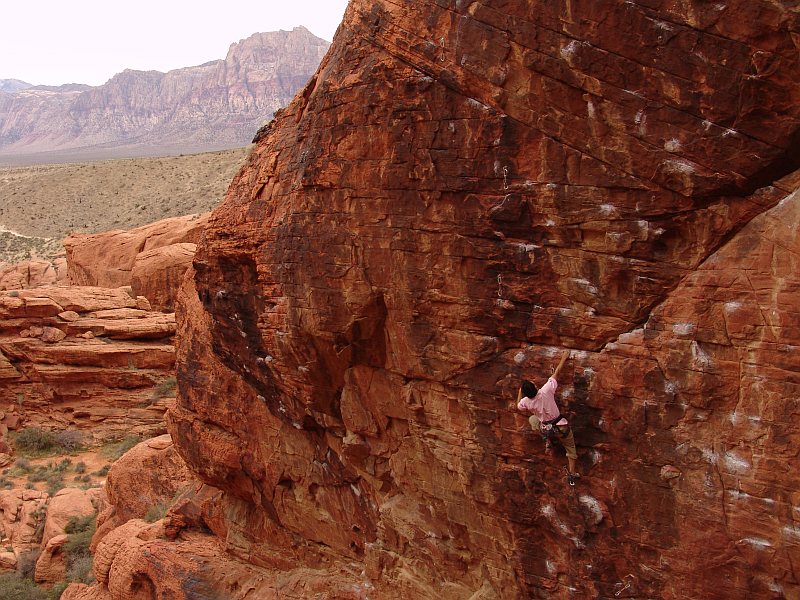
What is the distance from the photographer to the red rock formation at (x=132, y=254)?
2803cm

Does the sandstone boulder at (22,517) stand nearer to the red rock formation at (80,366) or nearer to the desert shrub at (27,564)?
the desert shrub at (27,564)

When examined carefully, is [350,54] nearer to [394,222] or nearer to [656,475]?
[394,222]

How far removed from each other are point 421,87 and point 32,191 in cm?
7309

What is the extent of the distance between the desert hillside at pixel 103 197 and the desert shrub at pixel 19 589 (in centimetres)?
3891

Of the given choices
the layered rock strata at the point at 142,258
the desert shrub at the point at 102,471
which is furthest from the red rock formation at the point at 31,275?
the desert shrub at the point at 102,471

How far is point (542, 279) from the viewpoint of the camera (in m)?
6.51

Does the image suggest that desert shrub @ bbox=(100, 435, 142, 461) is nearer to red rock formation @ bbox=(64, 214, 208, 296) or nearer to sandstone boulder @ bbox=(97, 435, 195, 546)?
sandstone boulder @ bbox=(97, 435, 195, 546)

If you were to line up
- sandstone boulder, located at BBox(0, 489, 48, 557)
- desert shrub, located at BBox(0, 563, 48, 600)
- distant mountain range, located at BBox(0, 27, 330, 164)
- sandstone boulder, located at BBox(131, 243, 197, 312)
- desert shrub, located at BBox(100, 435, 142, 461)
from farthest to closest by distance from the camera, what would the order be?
distant mountain range, located at BBox(0, 27, 330, 164)
sandstone boulder, located at BBox(131, 243, 197, 312)
desert shrub, located at BBox(100, 435, 142, 461)
sandstone boulder, located at BBox(0, 489, 48, 557)
desert shrub, located at BBox(0, 563, 48, 600)

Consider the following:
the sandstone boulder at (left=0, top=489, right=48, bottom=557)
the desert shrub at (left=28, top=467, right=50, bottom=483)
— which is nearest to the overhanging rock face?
the sandstone boulder at (left=0, top=489, right=48, bottom=557)

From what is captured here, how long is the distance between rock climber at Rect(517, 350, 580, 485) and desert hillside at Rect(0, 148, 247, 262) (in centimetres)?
4793

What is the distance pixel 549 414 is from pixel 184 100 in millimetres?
194569

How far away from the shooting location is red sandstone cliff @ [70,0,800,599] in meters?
5.51

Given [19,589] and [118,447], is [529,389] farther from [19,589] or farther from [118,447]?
[118,447]

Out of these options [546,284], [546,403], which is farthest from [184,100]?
[546,403]
